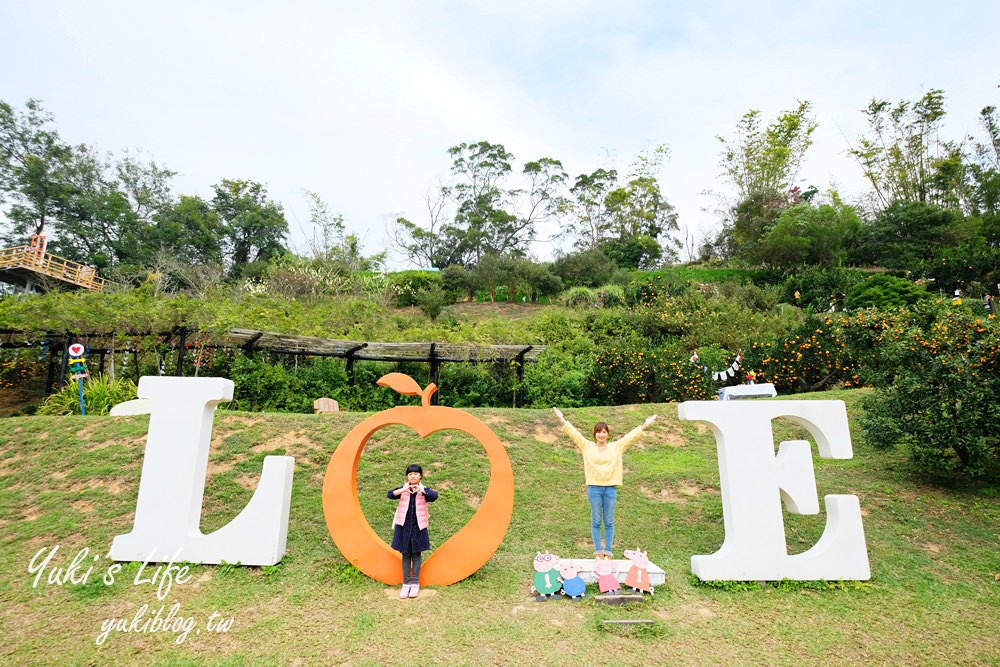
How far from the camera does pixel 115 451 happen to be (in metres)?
7.44

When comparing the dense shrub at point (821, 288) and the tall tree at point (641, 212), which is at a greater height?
the tall tree at point (641, 212)

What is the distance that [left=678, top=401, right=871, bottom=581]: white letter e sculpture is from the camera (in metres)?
4.81

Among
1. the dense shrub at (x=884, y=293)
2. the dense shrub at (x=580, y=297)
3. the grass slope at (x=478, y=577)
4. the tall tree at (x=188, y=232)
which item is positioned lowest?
the grass slope at (x=478, y=577)

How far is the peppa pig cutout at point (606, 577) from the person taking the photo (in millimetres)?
4469

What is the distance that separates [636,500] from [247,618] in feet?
15.3

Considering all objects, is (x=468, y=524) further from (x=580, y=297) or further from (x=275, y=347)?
(x=580, y=297)

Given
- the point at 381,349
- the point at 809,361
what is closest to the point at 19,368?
the point at 381,349

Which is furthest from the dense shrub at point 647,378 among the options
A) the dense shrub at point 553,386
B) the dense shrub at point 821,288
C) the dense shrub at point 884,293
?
the dense shrub at point 821,288

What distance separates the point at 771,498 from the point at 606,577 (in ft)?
5.76

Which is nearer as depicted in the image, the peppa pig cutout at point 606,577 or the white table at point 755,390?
the peppa pig cutout at point 606,577

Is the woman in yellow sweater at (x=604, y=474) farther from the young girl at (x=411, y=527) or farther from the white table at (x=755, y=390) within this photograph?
the white table at (x=755, y=390)

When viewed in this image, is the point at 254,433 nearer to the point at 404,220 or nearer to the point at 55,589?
the point at 55,589

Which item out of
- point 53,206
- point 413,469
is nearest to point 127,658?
point 413,469

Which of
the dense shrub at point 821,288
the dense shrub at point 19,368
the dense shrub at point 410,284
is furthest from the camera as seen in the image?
the dense shrub at point 410,284
